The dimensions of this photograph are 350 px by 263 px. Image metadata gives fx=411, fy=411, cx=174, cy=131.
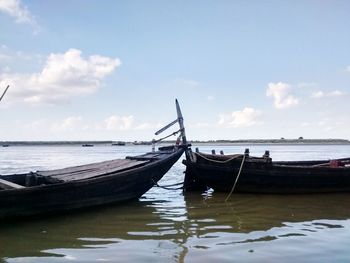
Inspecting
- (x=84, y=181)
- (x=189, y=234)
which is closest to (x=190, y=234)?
(x=189, y=234)

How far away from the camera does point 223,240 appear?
775cm

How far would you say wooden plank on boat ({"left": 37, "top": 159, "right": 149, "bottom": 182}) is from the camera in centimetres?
1090

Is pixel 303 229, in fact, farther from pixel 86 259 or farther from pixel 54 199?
pixel 54 199

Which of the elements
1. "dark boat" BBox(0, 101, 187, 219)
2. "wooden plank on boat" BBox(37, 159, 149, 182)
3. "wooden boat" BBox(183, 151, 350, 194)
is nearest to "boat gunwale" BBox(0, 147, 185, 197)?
"dark boat" BBox(0, 101, 187, 219)

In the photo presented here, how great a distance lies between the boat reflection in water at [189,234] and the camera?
6.82 metres

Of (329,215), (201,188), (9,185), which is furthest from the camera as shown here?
(201,188)

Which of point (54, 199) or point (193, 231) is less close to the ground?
point (54, 199)

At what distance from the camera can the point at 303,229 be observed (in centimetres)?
870

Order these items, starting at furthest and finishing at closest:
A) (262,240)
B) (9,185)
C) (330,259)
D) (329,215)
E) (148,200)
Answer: (148,200) → (329,215) → (9,185) → (262,240) → (330,259)

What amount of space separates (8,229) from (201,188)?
8.01 meters

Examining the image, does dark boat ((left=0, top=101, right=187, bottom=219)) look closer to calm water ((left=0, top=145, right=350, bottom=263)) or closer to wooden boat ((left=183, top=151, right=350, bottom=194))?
calm water ((left=0, top=145, right=350, bottom=263))

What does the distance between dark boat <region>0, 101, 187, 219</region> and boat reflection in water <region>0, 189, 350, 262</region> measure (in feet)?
1.01

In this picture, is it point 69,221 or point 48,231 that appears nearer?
point 48,231

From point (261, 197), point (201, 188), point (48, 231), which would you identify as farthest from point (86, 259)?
point (201, 188)
